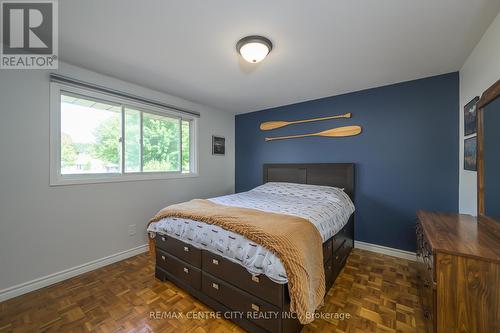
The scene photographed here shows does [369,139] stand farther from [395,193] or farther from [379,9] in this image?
[379,9]

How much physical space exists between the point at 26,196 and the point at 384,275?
3.67m

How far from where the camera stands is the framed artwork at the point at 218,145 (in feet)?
12.5

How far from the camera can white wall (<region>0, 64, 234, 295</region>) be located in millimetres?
1798

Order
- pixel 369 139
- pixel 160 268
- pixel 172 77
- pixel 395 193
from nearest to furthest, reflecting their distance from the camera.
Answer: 1. pixel 160 268
2. pixel 172 77
3. pixel 395 193
4. pixel 369 139

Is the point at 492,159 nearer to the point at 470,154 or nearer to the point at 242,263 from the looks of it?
the point at 470,154

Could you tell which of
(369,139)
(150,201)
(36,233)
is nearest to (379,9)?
Answer: (369,139)

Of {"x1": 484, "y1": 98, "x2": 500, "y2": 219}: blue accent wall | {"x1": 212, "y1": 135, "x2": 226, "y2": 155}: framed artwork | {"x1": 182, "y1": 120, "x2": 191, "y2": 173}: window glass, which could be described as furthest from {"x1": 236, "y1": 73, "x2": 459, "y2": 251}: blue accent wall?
{"x1": 182, "y1": 120, "x2": 191, "y2": 173}: window glass

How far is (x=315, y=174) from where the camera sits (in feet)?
10.4

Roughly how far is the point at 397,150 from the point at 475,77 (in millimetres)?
1004

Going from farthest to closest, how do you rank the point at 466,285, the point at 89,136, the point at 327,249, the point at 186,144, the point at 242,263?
the point at 186,144 < the point at 89,136 < the point at 327,249 < the point at 242,263 < the point at 466,285

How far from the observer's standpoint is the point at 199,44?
5.87 ft

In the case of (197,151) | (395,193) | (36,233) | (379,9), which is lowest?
(36,233)

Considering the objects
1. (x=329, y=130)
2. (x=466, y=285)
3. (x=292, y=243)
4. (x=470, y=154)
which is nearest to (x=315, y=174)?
(x=329, y=130)

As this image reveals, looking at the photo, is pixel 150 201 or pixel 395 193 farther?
Answer: pixel 150 201
